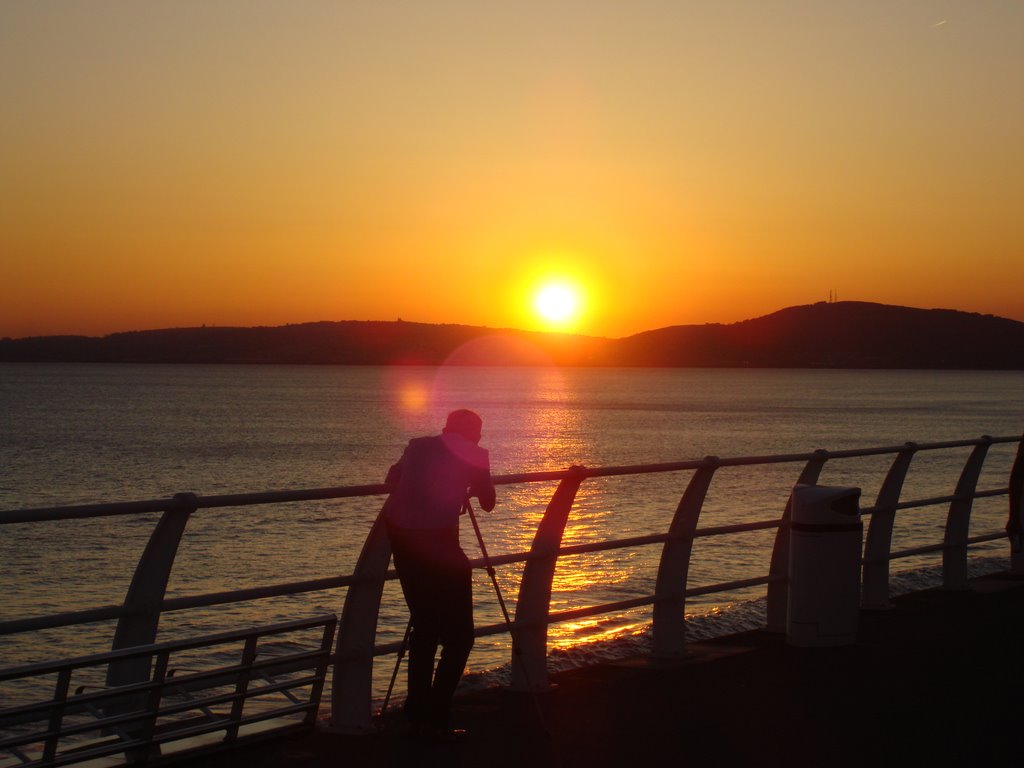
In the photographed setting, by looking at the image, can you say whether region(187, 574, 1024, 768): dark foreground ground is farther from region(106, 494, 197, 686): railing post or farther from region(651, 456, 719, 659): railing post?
region(106, 494, 197, 686): railing post

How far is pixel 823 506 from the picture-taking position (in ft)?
29.9

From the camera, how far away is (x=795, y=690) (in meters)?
7.75

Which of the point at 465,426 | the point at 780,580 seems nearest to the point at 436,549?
the point at 465,426

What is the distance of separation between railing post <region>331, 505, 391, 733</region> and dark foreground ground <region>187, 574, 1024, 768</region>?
12cm

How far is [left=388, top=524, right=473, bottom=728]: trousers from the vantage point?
645cm

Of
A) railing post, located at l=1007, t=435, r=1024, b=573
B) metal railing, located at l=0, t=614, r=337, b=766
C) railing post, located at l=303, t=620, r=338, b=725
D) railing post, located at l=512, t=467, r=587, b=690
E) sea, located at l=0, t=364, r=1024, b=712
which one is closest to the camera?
metal railing, located at l=0, t=614, r=337, b=766

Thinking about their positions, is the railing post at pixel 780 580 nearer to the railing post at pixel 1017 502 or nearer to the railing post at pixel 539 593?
the railing post at pixel 539 593

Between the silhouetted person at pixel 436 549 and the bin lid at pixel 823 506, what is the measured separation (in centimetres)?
324

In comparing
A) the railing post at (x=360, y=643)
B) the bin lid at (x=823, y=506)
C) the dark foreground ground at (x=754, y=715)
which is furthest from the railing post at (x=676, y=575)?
the railing post at (x=360, y=643)

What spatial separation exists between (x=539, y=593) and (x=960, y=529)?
5366 millimetres

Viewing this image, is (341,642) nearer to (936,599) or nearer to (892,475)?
(892,475)

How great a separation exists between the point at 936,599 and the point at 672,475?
168 ft

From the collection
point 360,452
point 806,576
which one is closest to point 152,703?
point 806,576

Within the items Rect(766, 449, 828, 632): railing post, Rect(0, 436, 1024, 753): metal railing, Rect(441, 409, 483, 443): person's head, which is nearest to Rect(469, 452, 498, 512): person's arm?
Rect(441, 409, 483, 443): person's head
